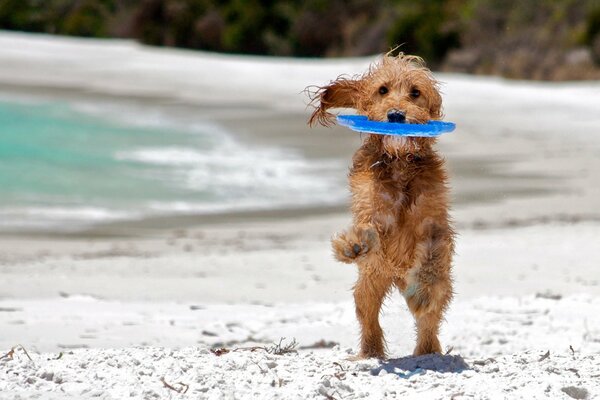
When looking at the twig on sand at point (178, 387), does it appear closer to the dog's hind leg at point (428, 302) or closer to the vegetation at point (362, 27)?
the dog's hind leg at point (428, 302)

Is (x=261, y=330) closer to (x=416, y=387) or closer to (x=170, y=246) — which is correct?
(x=416, y=387)

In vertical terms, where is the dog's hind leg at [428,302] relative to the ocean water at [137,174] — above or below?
above

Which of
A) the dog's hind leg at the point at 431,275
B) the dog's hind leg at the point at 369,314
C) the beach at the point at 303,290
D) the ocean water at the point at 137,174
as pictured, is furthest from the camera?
the ocean water at the point at 137,174

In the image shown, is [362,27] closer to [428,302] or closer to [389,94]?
[389,94]

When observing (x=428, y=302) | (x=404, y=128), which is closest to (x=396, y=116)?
(x=404, y=128)

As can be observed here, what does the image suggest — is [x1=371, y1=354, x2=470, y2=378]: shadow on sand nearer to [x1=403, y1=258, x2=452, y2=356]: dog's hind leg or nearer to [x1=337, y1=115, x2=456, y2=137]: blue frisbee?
[x1=403, y1=258, x2=452, y2=356]: dog's hind leg

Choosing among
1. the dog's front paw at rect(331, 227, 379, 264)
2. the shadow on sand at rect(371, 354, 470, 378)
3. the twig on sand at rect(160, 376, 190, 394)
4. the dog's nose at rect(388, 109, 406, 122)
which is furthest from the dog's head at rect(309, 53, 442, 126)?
the twig on sand at rect(160, 376, 190, 394)

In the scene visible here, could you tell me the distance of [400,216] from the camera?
5215mm

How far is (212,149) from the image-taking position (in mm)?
17500

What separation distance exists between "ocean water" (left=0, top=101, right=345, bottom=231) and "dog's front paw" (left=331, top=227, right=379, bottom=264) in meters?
6.72

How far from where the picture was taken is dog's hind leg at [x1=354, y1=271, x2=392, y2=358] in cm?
537

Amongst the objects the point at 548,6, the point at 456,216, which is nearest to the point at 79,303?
the point at 456,216

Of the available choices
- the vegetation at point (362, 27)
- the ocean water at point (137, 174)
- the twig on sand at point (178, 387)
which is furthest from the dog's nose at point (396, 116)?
the vegetation at point (362, 27)

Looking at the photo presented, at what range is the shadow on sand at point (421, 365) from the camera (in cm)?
498
